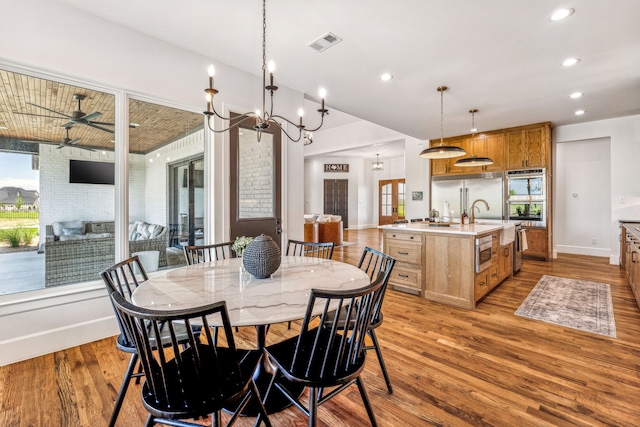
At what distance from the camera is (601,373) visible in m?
2.05

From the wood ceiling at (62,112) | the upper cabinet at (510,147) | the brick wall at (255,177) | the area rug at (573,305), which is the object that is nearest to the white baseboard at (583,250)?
the upper cabinet at (510,147)

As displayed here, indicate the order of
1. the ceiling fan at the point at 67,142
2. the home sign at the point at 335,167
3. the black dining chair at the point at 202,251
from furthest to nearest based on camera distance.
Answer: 1. the home sign at the point at 335,167
2. the ceiling fan at the point at 67,142
3. the black dining chair at the point at 202,251

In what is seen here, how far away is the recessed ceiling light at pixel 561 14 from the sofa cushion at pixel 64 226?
13.9 feet

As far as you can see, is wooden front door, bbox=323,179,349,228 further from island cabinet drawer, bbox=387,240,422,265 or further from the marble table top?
the marble table top

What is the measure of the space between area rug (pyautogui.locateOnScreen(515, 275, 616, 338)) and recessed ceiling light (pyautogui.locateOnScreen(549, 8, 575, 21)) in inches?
106

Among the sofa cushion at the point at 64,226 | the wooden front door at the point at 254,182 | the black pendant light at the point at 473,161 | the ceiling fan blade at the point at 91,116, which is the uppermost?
the ceiling fan blade at the point at 91,116

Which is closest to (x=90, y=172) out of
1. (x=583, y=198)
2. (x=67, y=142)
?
(x=67, y=142)

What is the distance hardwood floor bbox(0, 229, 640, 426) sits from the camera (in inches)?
64.6

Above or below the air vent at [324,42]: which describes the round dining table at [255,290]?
below

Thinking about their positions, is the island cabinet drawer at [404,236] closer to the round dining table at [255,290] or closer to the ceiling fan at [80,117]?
Result: the round dining table at [255,290]

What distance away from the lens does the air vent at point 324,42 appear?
2711mm

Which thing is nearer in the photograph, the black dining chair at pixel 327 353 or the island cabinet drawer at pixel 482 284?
the black dining chair at pixel 327 353

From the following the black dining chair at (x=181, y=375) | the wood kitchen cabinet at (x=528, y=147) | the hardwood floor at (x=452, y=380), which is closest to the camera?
the black dining chair at (x=181, y=375)

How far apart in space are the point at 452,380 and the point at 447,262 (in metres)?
1.64
